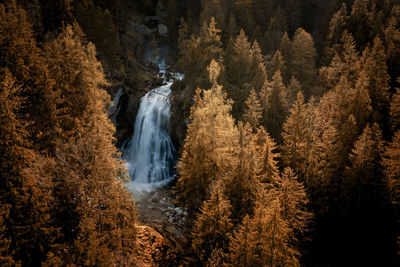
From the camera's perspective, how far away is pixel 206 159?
59.1ft

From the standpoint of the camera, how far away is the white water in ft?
106

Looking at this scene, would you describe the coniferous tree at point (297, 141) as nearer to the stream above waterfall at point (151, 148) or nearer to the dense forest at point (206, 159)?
the dense forest at point (206, 159)

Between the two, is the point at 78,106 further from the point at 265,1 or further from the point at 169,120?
the point at 265,1

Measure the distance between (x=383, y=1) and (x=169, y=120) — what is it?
129ft

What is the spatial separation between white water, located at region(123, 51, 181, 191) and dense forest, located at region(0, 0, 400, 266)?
1.80 m

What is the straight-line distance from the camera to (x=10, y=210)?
40.1 feet

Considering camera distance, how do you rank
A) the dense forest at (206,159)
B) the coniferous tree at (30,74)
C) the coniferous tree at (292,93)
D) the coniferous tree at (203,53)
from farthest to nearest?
1. the coniferous tree at (203,53)
2. the coniferous tree at (292,93)
3. the coniferous tree at (30,74)
4. the dense forest at (206,159)

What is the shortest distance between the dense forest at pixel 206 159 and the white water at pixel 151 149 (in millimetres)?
1802

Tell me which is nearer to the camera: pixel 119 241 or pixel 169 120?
pixel 119 241

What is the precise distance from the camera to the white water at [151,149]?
32406 mm

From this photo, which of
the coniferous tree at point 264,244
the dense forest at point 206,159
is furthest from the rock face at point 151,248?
the coniferous tree at point 264,244

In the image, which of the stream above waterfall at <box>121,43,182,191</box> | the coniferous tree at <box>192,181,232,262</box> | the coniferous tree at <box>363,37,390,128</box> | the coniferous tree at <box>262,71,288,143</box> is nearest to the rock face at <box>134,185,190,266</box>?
the stream above waterfall at <box>121,43,182,191</box>

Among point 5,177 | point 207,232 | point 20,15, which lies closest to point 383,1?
point 207,232

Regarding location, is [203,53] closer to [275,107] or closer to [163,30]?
[275,107]
